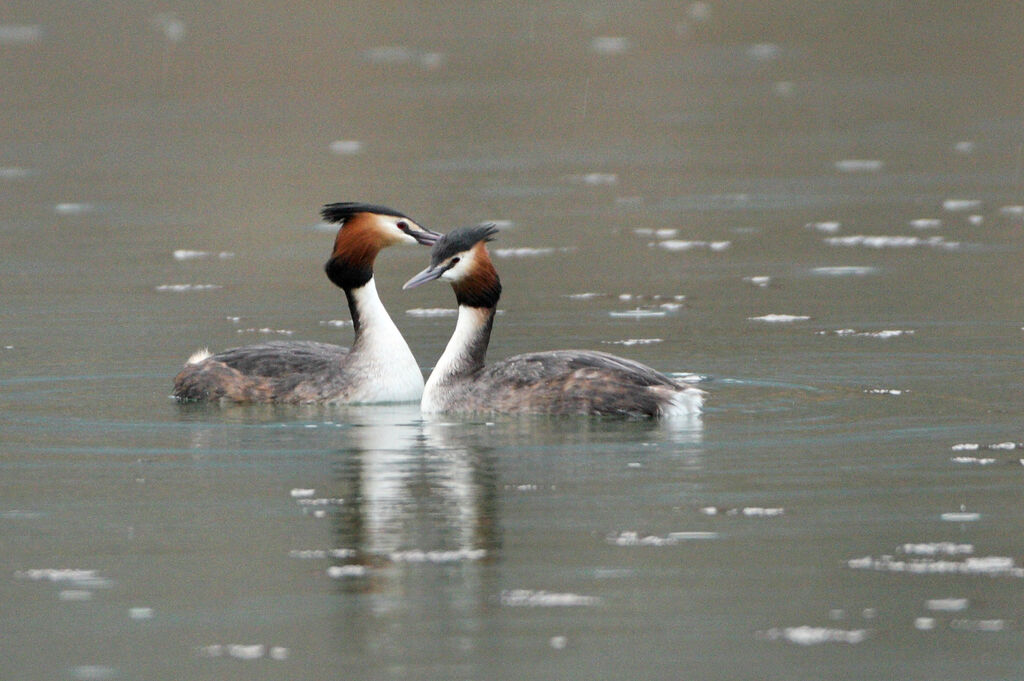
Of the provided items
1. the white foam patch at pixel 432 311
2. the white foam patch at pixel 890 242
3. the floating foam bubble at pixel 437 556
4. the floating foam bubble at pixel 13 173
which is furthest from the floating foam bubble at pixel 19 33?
the floating foam bubble at pixel 437 556

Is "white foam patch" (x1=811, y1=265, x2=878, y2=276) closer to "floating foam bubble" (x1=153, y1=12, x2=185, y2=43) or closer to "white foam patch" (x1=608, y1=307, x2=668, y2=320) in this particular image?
"white foam patch" (x1=608, y1=307, x2=668, y2=320)

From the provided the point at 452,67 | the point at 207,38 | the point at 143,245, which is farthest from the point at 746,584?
the point at 207,38

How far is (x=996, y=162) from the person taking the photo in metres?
26.9

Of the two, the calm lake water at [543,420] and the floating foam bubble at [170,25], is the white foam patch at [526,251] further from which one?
the floating foam bubble at [170,25]

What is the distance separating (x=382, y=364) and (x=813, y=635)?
6.40 m

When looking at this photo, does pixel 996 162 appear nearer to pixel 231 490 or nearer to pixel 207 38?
pixel 231 490

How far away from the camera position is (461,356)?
13.9m

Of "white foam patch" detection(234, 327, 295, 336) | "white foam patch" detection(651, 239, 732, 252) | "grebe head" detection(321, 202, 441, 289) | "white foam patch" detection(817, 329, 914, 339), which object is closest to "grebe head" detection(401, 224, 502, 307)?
"grebe head" detection(321, 202, 441, 289)

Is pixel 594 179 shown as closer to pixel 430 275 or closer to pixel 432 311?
pixel 432 311

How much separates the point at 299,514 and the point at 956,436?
381 cm

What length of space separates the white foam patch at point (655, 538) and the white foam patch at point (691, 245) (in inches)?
449

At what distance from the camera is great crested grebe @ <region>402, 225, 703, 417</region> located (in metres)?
13.0

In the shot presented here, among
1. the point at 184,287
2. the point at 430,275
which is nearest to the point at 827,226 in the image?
Result: the point at 184,287

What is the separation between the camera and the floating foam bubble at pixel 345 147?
29.9 metres
